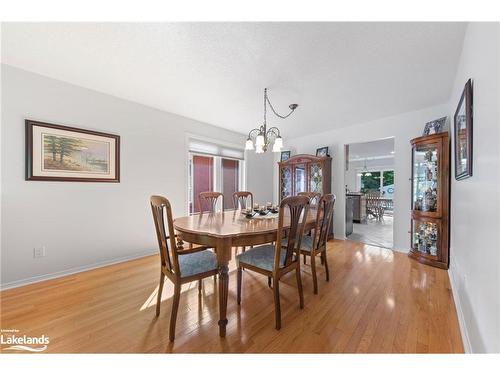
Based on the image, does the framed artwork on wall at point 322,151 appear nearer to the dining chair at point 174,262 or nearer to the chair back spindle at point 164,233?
the dining chair at point 174,262

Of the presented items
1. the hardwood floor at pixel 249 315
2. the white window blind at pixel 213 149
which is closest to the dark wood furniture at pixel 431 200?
the hardwood floor at pixel 249 315

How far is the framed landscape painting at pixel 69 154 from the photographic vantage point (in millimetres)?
2100

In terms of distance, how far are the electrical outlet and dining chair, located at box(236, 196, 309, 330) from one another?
87.4 inches

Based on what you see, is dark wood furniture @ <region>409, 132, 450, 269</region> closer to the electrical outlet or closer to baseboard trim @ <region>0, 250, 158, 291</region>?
baseboard trim @ <region>0, 250, 158, 291</region>

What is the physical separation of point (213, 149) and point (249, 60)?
2.27m

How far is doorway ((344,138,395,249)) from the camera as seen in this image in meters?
4.24

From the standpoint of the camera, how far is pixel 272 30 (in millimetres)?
1447

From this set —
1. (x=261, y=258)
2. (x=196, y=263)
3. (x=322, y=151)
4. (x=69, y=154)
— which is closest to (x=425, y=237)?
(x=322, y=151)

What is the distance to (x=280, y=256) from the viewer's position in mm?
1641

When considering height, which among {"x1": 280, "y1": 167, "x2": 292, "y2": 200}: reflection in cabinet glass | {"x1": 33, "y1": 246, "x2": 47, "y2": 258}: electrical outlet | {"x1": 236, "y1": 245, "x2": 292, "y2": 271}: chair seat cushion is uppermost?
{"x1": 280, "y1": 167, "x2": 292, "y2": 200}: reflection in cabinet glass

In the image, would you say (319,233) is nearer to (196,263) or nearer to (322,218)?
(322,218)

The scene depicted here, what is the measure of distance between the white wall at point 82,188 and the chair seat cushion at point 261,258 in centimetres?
197

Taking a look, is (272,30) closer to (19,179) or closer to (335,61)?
(335,61)

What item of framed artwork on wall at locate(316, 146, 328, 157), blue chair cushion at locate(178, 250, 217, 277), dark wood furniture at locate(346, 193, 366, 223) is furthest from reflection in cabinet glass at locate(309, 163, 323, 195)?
blue chair cushion at locate(178, 250, 217, 277)
